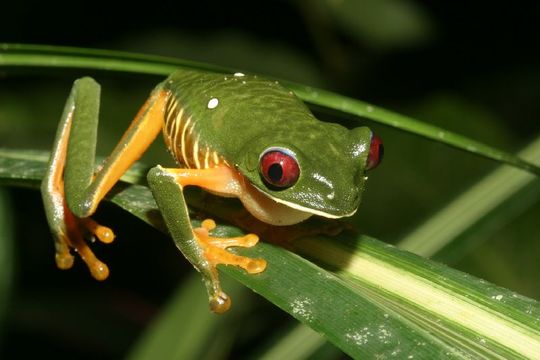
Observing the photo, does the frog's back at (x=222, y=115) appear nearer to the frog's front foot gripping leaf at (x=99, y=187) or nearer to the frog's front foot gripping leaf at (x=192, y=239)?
the frog's front foot gripping leaf at (x=99, y=187)

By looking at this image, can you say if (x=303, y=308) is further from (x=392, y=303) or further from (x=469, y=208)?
(x=469, y=208)

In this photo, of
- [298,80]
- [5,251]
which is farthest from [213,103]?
[298,80]

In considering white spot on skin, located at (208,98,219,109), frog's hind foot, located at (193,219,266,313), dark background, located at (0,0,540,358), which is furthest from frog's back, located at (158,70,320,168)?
dark background, located at (0,0,540,358)

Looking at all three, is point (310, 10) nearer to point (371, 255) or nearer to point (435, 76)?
point (435, 76)

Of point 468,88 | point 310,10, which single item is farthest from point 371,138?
point 468,88

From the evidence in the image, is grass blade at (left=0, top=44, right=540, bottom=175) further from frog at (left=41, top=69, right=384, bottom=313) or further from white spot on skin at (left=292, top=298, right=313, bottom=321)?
white spot on skin at (left=292, top=298, right=313, bottom=321)

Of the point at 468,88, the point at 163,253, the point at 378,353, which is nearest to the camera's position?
the point at 378,353

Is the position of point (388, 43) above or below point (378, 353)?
above

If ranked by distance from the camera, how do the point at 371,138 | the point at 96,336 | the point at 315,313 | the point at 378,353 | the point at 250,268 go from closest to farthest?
the point at 378,353 → the point at 315,313 → the point at 250,268 → the point at 371,138 → the point at 96,336
